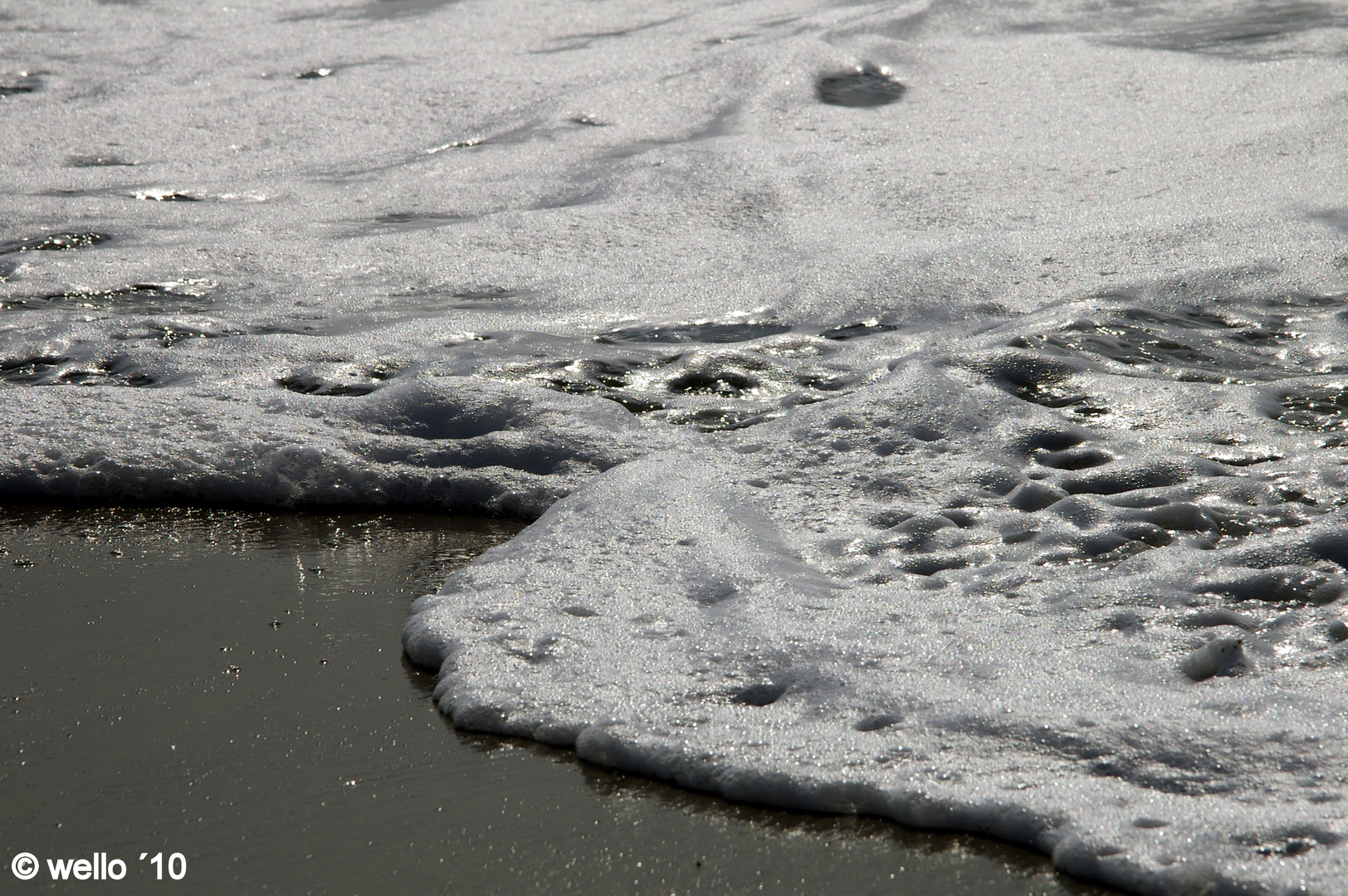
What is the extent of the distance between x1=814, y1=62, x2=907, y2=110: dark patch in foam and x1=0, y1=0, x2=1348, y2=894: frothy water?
0.04 meters

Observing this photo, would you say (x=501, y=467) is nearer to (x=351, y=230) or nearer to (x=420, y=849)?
(x=420, y=849)

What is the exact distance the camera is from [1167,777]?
1.77 metres

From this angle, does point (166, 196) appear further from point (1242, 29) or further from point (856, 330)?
point (1242, 29)

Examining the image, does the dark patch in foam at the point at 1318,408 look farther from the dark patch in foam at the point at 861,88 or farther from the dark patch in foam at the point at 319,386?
the dark patch in foam at the point at 861,88

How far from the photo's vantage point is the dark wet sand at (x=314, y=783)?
1643mm

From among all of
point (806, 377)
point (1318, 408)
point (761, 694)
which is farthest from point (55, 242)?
point (1318, 408)

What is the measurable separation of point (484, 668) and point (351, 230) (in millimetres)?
3889

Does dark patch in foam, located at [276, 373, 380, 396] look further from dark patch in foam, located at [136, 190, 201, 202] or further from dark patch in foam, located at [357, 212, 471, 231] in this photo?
dark patch in foam, located at [136, 190, 201, 202]

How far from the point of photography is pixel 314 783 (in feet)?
6.07

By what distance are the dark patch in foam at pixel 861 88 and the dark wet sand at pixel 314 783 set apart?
5.37 meters

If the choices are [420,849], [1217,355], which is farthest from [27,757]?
[1217,355]

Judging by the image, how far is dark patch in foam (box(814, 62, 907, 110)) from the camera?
7.08 metres

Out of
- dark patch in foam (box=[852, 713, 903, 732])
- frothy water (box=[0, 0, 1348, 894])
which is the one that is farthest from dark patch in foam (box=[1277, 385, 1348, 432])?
dark patch in foam (box=[852, 713, 903, 732])

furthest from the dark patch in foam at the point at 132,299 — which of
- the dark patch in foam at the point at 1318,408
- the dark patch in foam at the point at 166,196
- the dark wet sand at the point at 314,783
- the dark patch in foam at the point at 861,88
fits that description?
the dark patch in foam at the point at 861,88
